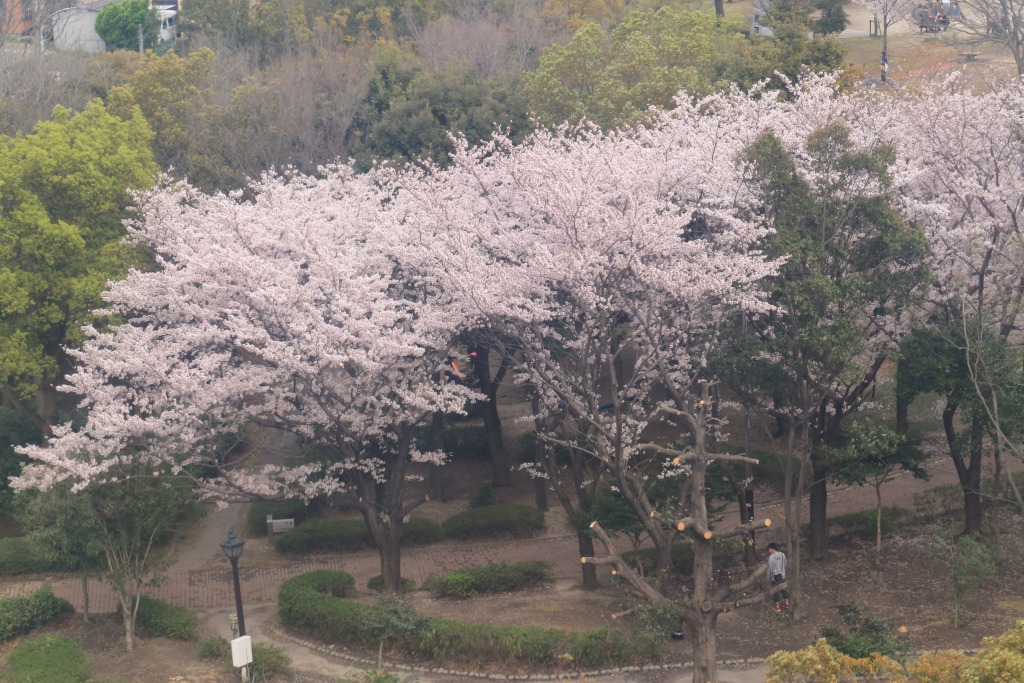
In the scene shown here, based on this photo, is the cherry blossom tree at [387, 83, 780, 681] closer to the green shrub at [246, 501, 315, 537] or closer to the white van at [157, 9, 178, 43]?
the green shrub at [246, 501, 315, 537]

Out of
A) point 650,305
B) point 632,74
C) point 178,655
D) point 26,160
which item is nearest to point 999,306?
point 650,305

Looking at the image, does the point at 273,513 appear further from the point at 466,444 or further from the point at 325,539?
the point at 466,444

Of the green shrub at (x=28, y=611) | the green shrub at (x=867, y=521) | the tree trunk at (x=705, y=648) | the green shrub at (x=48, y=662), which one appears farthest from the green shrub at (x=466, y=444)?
the tree trunk at (x=705, y=648)

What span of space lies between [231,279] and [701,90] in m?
16.2

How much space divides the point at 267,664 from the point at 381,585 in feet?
14.0

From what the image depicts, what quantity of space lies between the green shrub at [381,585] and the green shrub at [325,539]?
2556 millimetres

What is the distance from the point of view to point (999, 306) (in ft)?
73.7

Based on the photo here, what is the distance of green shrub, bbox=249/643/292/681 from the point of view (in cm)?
1808

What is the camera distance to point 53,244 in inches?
1012

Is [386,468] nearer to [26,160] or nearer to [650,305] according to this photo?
[650,305]

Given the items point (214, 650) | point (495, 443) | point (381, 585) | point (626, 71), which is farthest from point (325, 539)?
point (626, 71)

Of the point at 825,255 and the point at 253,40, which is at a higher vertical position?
the point at 253,40

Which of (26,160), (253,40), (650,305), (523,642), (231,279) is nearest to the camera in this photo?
(523,642)

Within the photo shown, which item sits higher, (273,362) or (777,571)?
(273,362)
